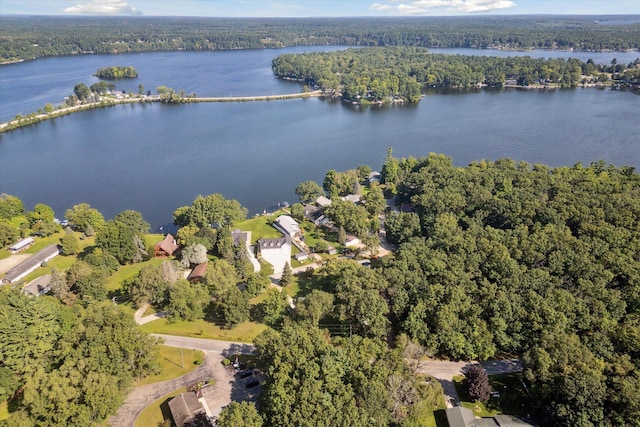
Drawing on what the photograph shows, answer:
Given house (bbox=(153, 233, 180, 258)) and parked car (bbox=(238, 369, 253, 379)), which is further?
house (bbox=(153, 233, 180, 258))

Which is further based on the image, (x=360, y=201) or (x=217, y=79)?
(x=217, y=79)

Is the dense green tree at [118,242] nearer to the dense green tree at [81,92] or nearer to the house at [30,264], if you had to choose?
the house at [30,264]

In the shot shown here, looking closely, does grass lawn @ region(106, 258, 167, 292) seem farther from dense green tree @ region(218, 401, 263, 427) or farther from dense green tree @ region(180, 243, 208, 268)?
dense green tree @ region(218, 401, 263, 427)

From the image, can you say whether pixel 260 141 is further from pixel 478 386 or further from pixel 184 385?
pixel 478 386

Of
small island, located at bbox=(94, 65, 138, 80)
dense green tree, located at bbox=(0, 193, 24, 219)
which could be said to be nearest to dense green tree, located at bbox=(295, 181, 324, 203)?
dense green tree, located at bbox=(0, 193, 24, 219)

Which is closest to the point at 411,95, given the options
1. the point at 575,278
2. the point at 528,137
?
the point at 528,137

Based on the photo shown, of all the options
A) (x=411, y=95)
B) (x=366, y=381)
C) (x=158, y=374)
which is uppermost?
(x=411, y=95)

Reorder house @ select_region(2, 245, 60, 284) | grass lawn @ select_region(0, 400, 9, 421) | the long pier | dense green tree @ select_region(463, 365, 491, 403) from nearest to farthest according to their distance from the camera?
grass lawn @ select_region(0, 400, 9, 421) → dense green tree @ select_region(463, 365, 491, 403) → house @ select_region(2, 245, 60, 284) → the long pier

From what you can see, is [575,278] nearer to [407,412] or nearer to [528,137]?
[407,412]
